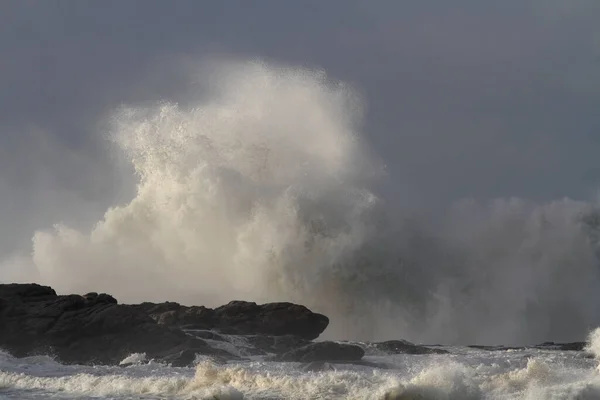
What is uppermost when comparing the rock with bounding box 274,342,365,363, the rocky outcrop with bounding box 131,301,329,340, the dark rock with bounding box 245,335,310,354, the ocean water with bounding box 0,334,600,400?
the rocky outcrop with bounding box 131,301,329,340

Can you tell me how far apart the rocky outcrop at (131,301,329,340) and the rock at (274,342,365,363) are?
6680 millimetres

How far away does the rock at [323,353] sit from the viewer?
26141 millimetres

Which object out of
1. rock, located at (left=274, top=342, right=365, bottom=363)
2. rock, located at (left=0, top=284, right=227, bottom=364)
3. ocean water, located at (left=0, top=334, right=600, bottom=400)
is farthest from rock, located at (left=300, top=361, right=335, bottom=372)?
ocean water, located at (left=0, top=334, right=600, bottom=400)

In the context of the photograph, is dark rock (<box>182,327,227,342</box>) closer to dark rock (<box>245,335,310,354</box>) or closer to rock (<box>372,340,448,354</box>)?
dark rock (<box>245,335,310,354</box>)

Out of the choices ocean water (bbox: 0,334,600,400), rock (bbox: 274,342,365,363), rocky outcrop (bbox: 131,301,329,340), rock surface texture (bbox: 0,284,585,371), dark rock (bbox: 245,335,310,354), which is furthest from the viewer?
rocky outcrop (bbox: 131,301,329,340)

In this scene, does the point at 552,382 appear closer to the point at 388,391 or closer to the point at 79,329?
the point at 388,391

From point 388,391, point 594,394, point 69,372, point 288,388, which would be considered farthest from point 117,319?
point 594,394

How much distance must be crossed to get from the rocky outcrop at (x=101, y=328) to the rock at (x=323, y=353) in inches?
106

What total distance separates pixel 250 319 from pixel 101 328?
25.1 feet

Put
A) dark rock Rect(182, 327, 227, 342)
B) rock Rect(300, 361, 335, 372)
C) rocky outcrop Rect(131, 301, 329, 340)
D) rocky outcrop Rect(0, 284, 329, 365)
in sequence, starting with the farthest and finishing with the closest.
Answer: rocky outcrop Rect(131, 301, 329, 340), dark rock Rect(182, 327, 227, 342), rocky outcrop Rect(0, 284, 329, 365), rock Rect(300, 361, 335, 372)

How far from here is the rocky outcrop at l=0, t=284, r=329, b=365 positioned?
2780 centimetres

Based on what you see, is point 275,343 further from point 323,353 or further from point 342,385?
point 342,385

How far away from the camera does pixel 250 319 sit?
3444cm

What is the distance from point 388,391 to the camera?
12898mm
